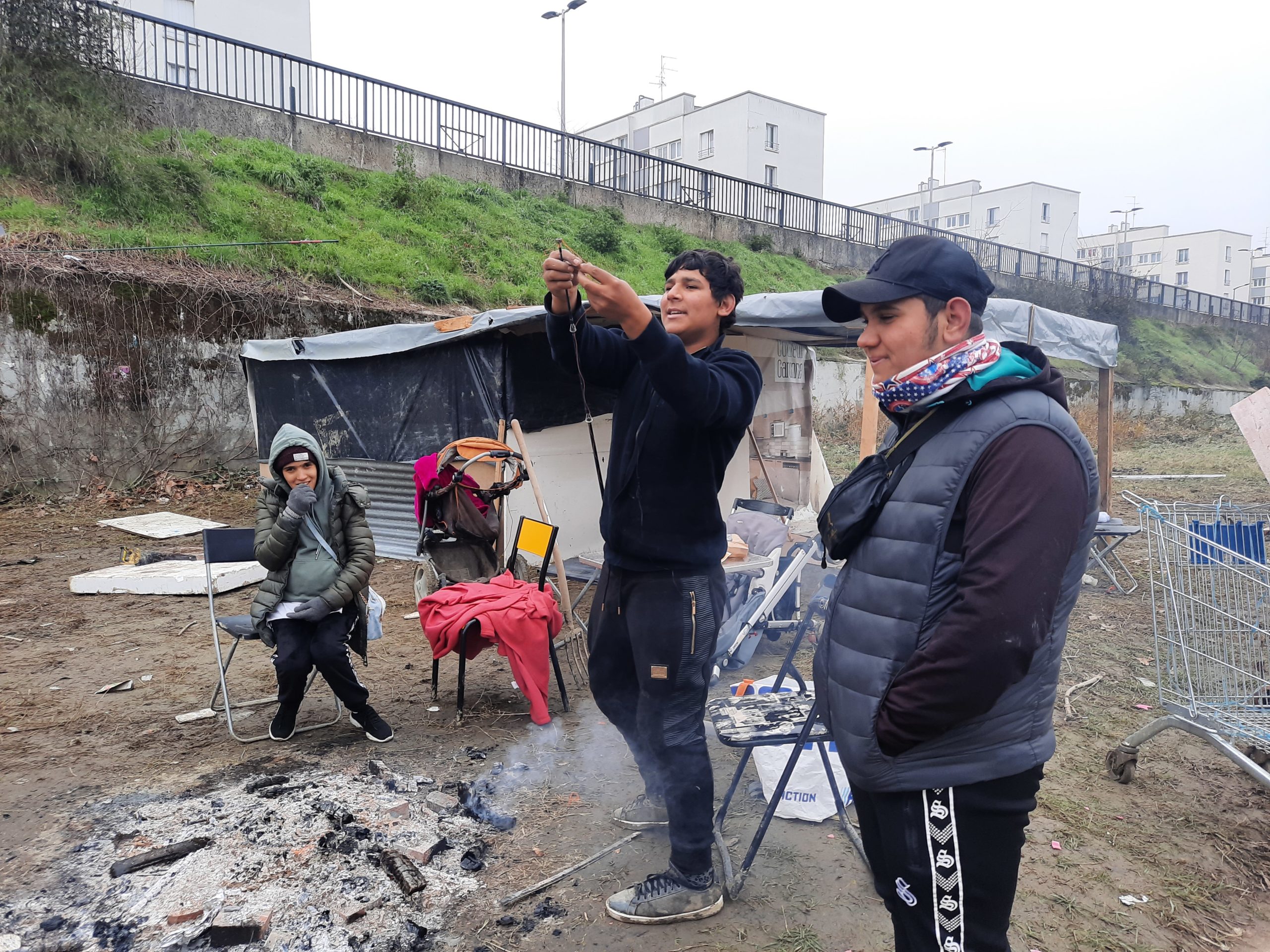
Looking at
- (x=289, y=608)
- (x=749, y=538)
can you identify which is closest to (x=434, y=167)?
(x=749, y=538)

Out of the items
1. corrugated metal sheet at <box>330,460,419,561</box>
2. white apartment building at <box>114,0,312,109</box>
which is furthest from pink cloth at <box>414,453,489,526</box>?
white apartment building at <box>114,0,312,109</box>

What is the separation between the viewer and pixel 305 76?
16.9 metres

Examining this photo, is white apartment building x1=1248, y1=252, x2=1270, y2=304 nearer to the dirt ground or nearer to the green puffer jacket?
the dirt ground

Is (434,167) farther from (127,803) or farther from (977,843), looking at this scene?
(977,843)

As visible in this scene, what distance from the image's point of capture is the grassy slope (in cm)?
1172

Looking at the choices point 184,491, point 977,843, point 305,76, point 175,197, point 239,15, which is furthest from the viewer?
point 239,15

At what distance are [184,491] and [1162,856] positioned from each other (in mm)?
11308

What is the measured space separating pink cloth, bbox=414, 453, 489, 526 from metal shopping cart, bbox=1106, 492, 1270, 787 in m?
4.03

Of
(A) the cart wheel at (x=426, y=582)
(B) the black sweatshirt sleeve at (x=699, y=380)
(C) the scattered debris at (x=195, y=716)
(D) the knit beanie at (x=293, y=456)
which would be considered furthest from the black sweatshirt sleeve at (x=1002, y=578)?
(A) the cart wheel at (x=426, y=582)

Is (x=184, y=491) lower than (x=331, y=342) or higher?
lower

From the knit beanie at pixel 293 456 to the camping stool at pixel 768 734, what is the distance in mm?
2514

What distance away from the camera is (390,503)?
8.38 m

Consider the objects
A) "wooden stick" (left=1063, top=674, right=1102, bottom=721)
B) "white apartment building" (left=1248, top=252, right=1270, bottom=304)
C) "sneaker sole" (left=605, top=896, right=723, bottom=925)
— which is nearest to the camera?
"sneaker sole" (left=605, top=896, right=723, bottom=925)

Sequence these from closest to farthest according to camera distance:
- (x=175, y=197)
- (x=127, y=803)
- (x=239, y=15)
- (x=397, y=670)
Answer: (x=127, y=803), (x=397, y=670), (x=175, y=197), (x=239, y=15)
